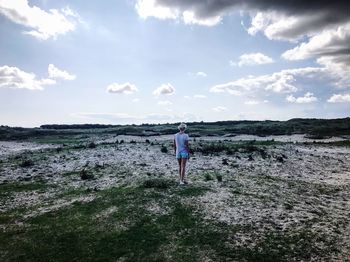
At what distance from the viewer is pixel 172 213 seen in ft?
56.9

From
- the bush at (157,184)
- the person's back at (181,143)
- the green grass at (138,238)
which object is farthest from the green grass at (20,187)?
the person's back at (181,143)

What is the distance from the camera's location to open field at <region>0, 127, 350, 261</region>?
13648mm

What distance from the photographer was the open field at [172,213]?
1365 centimetres

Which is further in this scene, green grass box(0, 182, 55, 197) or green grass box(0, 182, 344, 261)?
green grass box(0, 182, 55, 197)

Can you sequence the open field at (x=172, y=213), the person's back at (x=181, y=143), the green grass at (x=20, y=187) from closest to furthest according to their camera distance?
the open field at (x=172, y=213), the person's back at (x=181, y=143), the green grass at (x=20, y=187)

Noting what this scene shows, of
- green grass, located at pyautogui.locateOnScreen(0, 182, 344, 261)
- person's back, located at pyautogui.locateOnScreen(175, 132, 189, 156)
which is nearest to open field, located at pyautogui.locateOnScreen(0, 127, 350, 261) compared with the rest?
green grass, located at pyautogui.locateOnScreen(0, 182, 344, 261)

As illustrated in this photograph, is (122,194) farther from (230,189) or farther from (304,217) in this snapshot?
(304,217)

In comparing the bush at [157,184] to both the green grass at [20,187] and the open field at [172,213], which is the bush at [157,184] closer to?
the open field at [172,213]

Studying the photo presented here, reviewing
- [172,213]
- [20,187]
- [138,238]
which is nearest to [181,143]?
[172,213]

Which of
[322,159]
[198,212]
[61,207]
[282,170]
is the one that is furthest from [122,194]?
[322,159]

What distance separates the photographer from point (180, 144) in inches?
882

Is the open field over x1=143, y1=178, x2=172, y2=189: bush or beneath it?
beneath

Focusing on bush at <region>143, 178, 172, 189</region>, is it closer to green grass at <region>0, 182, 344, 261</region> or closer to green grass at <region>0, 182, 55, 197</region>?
green grass at <region>0, 182, 344, 261</region>

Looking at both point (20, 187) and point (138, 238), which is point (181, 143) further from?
point (20, 187)
